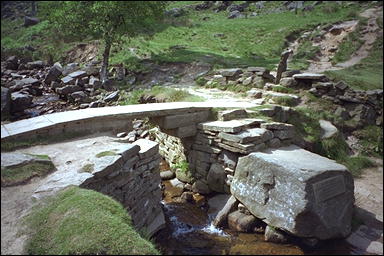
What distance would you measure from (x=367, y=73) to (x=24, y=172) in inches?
566

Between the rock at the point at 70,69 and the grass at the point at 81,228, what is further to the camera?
the rock at the point at 70,69

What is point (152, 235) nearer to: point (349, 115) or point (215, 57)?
point (349, 115)

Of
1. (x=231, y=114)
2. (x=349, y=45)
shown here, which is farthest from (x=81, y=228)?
(x=349, y=45)

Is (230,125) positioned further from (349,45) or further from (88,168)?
(349,45)

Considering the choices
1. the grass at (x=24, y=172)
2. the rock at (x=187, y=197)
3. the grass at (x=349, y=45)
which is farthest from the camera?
the grass at (x=349, y=45)

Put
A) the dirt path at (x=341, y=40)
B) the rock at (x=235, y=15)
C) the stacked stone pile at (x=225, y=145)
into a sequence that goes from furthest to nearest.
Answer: the rock at (x=235, y=15) → the dirt path at (x=341, y=40) → the stacked stone pile at (x=225, y=145)

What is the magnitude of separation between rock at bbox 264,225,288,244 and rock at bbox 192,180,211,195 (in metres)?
2.65

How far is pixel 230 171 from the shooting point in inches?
314

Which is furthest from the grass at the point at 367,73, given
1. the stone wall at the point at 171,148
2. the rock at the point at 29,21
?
the rock at the point at 29,21

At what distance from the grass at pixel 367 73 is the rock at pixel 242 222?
27.0 feet

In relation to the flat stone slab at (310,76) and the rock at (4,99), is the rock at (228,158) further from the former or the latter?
the flat stone slab at (310,76)

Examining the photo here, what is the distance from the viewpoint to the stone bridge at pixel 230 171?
18.6 ft

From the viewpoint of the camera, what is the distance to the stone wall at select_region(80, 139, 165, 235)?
516 centimetres

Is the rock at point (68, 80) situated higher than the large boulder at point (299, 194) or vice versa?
the rock at point (68, 80)
